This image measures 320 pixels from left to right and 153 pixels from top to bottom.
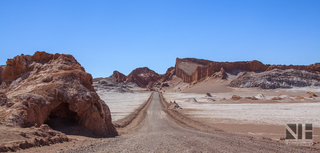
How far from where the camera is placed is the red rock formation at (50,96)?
7.69m

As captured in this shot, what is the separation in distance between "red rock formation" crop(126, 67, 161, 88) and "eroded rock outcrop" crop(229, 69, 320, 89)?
95854mm

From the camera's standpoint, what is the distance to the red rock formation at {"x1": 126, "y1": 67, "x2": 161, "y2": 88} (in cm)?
15825

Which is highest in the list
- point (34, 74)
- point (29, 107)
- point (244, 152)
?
point (34, 74)

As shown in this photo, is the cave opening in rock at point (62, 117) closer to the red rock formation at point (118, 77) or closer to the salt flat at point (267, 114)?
the salt flat at point (267, 114)

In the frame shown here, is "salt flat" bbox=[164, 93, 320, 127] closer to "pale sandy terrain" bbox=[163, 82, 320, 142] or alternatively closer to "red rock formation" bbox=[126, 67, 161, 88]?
"pale sandy terrain" bbox=[163, 82, 320, 142]

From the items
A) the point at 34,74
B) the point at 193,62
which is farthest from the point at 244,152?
the point at 193,62

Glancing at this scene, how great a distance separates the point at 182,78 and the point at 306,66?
226ft

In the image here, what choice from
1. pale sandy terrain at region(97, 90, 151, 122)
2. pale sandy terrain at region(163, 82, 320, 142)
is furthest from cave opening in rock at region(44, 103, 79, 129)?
pale sandy terrain at region(163, 82, 320, 142)

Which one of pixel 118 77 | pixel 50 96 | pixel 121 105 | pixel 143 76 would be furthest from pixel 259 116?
pixel 143 76

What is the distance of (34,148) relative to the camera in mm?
5621

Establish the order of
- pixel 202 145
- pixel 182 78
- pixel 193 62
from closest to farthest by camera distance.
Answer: pixel 202 145
pixel 182 78
pixel 193 62

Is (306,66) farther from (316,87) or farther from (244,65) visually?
(316,87)

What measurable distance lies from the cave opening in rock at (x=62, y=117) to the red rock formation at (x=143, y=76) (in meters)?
147

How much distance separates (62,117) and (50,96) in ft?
5.47
